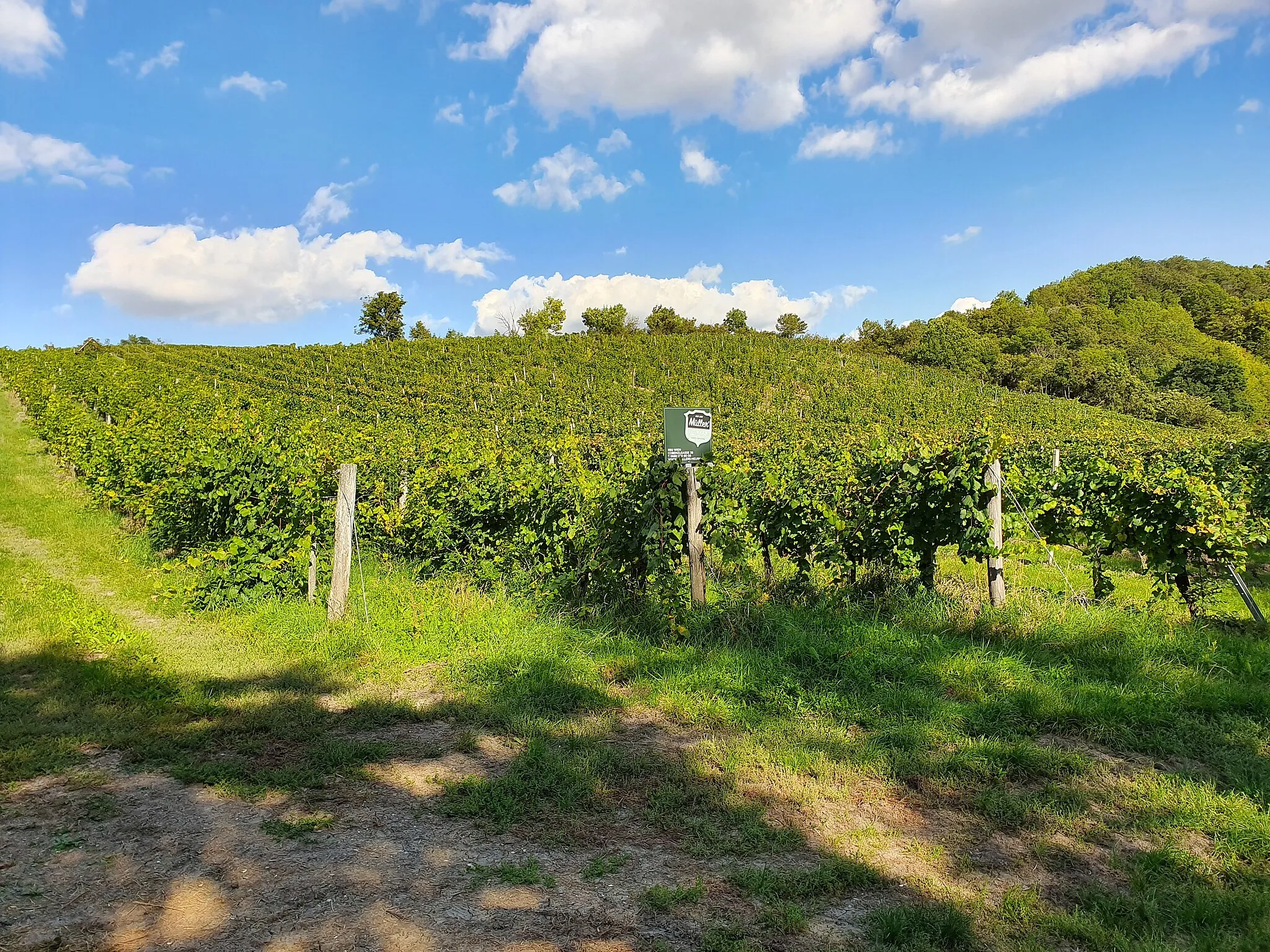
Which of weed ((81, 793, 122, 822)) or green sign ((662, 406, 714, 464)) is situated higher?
green sign ((662, 406, 714, 464))

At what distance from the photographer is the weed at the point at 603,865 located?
2.92m

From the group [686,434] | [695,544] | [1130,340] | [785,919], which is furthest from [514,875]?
[1130,340]

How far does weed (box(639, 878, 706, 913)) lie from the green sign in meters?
3.55

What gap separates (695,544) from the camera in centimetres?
600

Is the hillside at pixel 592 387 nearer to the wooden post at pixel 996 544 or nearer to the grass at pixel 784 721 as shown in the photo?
the grass at pixel 784 721

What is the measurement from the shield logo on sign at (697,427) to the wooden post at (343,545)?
124 inches

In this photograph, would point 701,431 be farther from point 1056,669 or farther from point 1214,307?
point 1214,307

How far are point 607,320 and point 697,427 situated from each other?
63.2 meters

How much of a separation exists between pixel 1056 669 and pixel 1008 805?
182 cm

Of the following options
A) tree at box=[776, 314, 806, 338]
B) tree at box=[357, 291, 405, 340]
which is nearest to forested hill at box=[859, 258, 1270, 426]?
tree at box=[776, 314, 806, 338]

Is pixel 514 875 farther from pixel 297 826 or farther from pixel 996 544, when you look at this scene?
pixel 996 544

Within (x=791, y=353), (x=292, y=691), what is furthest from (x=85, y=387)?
(x=791, y=353)

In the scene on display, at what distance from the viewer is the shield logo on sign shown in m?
5.79

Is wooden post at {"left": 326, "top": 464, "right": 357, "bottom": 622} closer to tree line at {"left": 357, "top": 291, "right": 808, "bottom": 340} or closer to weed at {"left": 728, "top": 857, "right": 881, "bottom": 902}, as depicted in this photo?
weed at {"left": 728, "top": 857, "right": 881, "bottom": 902}
